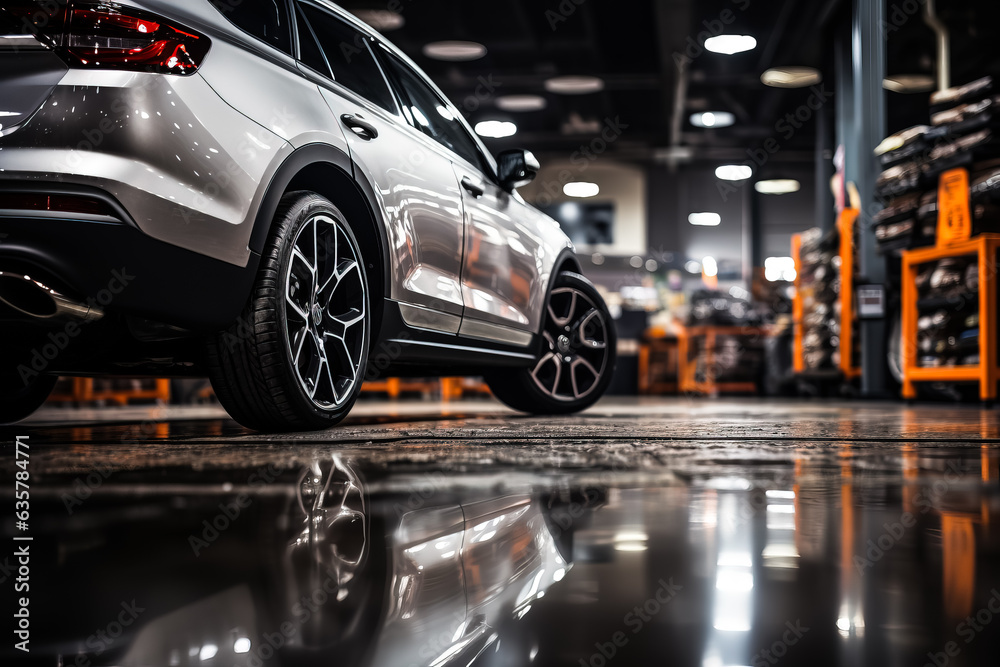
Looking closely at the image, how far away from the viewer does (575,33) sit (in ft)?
39.5

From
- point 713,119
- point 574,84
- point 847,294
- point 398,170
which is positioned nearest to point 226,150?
point 398,170

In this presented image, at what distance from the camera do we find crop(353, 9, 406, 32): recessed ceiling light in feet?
35.9

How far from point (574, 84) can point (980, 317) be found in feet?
30.1

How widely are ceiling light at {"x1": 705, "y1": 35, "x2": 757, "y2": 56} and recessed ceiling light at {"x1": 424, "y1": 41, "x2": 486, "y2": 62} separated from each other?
307 centimetres

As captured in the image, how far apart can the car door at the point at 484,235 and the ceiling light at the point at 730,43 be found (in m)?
8.53

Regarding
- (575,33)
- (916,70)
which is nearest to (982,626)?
(575,33)

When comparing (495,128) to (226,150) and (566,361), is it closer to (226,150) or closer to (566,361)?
(566,361)

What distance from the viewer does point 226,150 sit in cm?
188

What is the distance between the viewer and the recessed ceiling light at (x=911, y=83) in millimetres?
13102

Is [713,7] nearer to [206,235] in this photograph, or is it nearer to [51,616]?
[206,235]

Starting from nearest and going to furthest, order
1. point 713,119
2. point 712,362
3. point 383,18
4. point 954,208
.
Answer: point 954,208 → point 383,18 → point 712,362 → point 713,119

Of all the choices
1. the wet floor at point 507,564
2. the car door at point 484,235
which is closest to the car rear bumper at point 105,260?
the wet floor at point 507,564

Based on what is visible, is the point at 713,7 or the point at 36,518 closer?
the point at 36,518

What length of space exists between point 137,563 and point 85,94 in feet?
4.35
